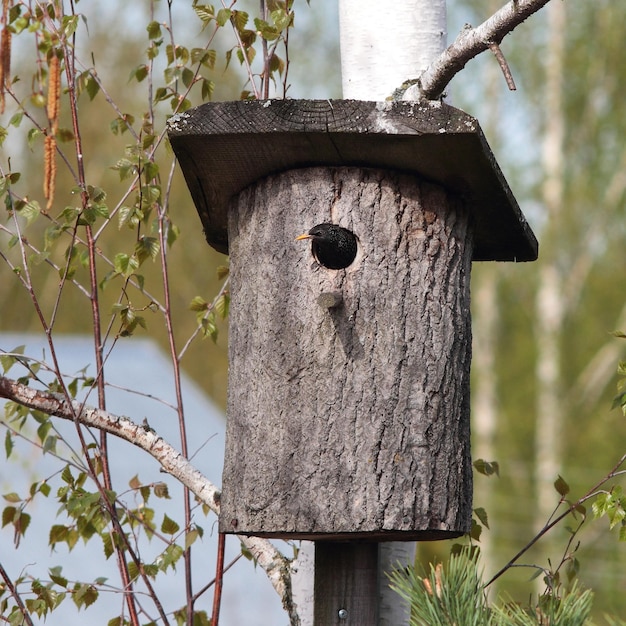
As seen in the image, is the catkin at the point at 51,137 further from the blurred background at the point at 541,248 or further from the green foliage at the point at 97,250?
the blurred background at the point at 541,248

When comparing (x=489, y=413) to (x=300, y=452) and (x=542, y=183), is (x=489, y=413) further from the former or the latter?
(x=300, y=452)

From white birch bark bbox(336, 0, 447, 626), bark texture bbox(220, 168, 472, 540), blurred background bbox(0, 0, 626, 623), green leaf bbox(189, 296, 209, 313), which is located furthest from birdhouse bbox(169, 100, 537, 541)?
blurred background bbox(0, 0, 626, 623)

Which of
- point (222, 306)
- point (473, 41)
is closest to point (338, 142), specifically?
point (473, 41)

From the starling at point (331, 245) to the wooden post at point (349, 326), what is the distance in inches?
0.8

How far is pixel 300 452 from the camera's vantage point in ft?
6.64

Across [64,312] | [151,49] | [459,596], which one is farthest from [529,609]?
[64,312]

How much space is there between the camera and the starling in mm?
2049

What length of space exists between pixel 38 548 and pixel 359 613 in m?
2.50

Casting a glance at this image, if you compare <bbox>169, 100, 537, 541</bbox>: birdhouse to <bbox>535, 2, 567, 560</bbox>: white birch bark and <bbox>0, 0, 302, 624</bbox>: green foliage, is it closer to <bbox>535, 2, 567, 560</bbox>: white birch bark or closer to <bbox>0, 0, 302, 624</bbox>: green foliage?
<bbox>0, 0, 302, 624</bbox>: green foliage

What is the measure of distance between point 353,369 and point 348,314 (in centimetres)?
12

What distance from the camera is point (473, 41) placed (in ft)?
6.66

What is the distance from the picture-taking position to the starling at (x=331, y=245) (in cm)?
205

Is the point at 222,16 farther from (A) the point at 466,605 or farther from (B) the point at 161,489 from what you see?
(A) the point at 466,605

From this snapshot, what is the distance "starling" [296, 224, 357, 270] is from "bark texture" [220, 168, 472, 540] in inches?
0.9
